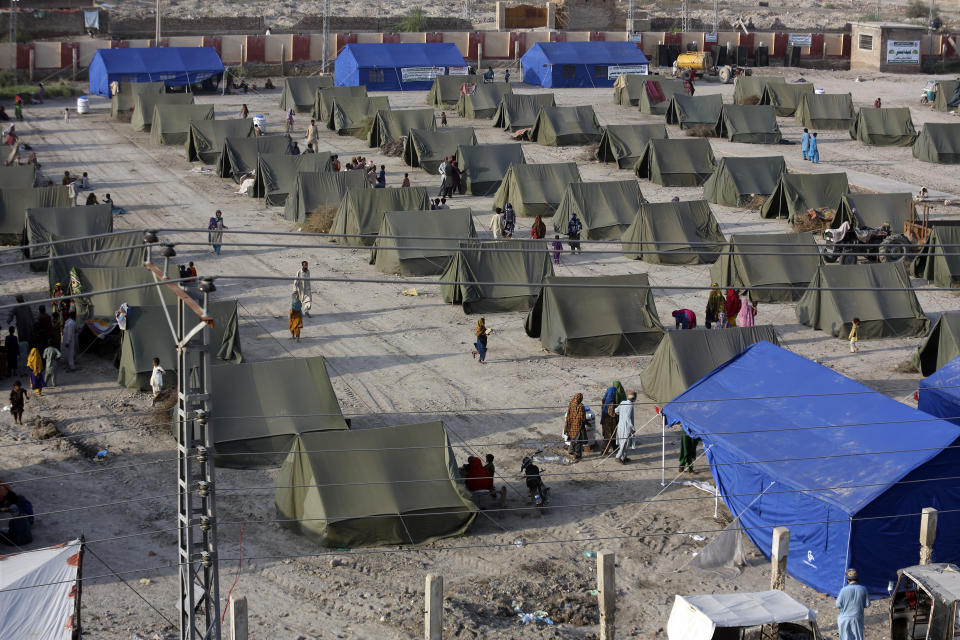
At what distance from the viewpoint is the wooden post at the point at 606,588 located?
506 inches

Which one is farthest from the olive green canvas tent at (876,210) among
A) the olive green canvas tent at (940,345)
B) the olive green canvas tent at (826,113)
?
the olive green canvas tent at (826,113)

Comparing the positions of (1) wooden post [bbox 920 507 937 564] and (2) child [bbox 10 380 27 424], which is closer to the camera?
(1) wooden post [bbox 920 507 937 564]

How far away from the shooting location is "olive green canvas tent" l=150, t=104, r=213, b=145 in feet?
141

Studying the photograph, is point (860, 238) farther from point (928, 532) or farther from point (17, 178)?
point (17, 178)

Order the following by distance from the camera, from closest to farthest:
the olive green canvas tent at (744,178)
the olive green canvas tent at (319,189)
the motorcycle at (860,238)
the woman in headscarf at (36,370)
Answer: the woman in headscarf at (36,370), the motorcycle at (860,238), the olive green canvas tent at (319,189), the olive green canvas tent at (744,178)

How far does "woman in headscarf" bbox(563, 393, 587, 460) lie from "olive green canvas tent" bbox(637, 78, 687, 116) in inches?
1381

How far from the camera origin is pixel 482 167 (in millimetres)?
35906

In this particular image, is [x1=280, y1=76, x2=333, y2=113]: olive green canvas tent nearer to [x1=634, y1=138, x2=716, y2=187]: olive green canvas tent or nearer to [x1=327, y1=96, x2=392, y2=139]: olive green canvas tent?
[x1=327, y1=96, x2=392, y2=139]: olive green canvas tent

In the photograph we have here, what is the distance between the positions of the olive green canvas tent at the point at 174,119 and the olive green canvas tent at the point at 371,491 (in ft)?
95.7

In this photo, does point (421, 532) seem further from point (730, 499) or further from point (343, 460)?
point (730, 499)

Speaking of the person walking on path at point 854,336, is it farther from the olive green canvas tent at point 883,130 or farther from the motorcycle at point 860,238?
the olive green canvas tent at point 883,130

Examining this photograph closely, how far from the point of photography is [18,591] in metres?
12.1

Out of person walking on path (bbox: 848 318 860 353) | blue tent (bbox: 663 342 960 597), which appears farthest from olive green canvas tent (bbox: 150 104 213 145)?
blue tent (bbox: 663 342 960 597)

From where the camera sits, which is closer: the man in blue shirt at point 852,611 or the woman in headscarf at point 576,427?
the man in blue shirt at point 852,611
